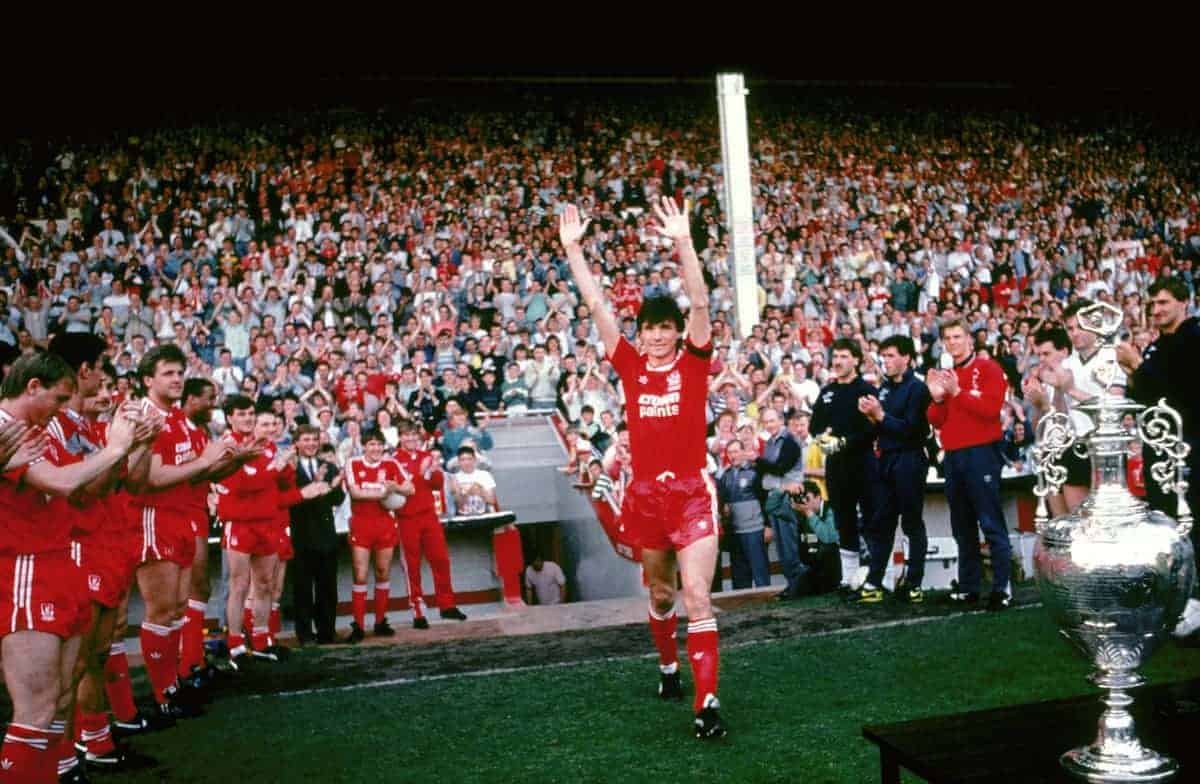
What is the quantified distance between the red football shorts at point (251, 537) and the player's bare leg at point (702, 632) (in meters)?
3.10

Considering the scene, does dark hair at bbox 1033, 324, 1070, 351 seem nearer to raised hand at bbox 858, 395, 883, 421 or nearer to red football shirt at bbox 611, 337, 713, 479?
→ raised hand at bbox 858, 395, 883, 421

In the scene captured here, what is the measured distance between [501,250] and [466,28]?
10.3m

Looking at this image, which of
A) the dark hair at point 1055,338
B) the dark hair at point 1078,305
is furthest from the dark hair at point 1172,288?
the dark hair at point 1055,338

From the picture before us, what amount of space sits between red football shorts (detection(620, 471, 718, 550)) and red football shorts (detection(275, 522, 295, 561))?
2929mm

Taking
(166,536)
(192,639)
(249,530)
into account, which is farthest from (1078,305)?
(249,530)

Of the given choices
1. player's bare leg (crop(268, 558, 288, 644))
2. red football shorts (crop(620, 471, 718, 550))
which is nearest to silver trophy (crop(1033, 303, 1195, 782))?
red football shorts (crop(620, 471, 718, 550))

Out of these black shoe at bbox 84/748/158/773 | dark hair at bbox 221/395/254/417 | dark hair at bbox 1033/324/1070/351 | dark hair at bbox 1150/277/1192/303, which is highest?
dark hair at bbox 1150/277/1192/303

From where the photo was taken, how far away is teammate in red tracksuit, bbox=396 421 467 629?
791cm

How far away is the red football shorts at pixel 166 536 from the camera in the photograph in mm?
4926

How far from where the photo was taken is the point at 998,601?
6.34 meters

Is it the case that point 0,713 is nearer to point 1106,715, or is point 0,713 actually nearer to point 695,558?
point 695,558

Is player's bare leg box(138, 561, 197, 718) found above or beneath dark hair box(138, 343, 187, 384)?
beneath

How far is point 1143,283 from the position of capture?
17.4 m

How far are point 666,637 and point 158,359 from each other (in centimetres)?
279
